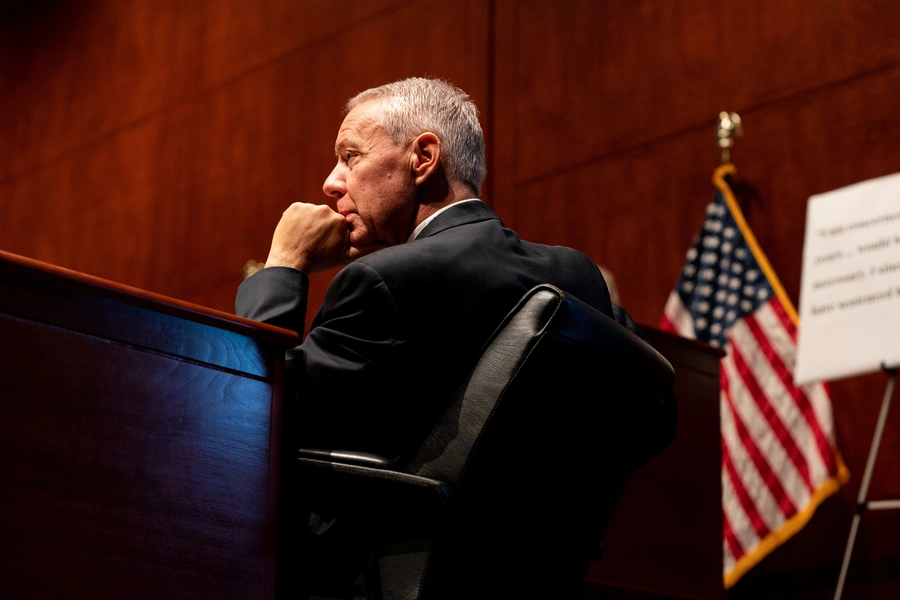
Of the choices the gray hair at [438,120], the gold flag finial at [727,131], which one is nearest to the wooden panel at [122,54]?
the gold flag finial at [727,131]

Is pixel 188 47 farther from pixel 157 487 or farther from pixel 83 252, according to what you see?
pixel 157 487

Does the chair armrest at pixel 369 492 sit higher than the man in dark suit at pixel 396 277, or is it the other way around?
the man in dark suit at pixel 396 277

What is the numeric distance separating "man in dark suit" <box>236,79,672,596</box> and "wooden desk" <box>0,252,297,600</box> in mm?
95

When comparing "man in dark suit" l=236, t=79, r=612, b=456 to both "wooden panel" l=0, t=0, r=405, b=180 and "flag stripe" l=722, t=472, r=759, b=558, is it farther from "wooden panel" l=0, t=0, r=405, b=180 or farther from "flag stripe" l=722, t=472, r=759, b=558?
"wooden panel" l=0, t=0, r=405, b=180

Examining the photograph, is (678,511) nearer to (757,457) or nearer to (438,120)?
(757,457)

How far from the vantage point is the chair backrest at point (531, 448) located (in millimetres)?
1637

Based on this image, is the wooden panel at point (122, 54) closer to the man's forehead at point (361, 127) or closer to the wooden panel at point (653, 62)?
the wooden panel at point (653, 62)

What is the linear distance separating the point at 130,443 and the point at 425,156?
37.9 inches

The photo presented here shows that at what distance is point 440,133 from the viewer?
2.36m

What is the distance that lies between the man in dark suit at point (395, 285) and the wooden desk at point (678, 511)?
1.05 meters

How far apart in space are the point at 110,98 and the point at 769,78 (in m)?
4.21

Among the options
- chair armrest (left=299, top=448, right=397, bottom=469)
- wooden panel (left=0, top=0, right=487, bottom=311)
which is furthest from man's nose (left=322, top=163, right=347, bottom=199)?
wooden panel (left=0, top=0, right=487, bottom=311)

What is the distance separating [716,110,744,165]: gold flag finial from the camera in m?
4.39

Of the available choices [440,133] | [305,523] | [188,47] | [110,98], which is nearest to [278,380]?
[305,523]
